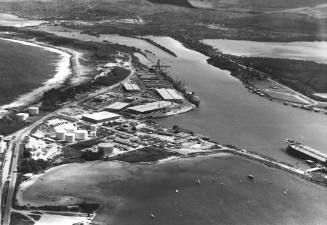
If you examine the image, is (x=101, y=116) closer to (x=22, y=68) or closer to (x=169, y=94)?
(x=169, y=94)

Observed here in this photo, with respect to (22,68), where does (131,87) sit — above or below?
below

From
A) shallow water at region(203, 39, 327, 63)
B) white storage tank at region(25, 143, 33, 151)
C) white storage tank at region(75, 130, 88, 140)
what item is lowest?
white storage tank at region(25, 143, 33, 151)

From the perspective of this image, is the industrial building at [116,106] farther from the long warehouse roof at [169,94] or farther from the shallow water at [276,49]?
the shallow water at [276,49]

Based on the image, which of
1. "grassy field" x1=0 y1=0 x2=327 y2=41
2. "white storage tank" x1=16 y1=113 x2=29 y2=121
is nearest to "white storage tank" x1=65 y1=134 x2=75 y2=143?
"white storage tank" x1=16 y1=113 x2=29 y2=121

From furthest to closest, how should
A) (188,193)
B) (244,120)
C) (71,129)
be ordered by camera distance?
1. (244,120)
2. (71,129)
3. (188,193)

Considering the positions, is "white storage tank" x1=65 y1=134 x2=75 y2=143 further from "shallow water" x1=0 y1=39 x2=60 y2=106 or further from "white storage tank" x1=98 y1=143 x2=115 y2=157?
"shallow water" x1=0 y1=39 x2=60 y2=106

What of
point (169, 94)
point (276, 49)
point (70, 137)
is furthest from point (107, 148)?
point (276, 49)
